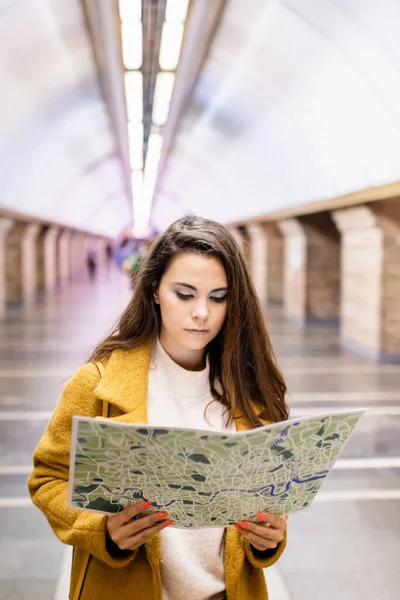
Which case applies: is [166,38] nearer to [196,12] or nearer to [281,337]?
[196,12]

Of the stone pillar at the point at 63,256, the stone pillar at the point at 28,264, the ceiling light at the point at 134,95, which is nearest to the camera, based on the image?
the ceiling light at the point at 134,95

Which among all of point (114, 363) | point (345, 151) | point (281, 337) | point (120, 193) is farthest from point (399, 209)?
point (120, 193)

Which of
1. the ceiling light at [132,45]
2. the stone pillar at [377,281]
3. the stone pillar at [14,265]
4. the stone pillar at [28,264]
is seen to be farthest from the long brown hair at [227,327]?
the stone pillar at [28,264]

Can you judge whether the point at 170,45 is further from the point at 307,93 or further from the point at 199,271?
the point at 199,271

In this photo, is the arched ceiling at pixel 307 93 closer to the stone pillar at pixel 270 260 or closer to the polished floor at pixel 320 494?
the stone pillar at pixel 270 260

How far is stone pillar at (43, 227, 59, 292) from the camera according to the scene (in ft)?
102

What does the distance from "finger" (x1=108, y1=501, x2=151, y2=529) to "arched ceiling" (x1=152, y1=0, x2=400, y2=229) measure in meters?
7.92

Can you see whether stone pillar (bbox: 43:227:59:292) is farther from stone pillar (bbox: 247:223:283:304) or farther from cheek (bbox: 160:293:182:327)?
cheek (bbox: 160:293:182:327)

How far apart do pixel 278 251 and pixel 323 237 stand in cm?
512

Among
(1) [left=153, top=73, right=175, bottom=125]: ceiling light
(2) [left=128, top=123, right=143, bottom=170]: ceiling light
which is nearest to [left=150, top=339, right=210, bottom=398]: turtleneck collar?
(1) [left=153, top=73, right=175, bottom=125]: ceiling light

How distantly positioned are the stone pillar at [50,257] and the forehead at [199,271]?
93.0 ft

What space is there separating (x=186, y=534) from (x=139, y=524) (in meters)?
0.31

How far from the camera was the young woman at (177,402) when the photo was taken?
215 cm

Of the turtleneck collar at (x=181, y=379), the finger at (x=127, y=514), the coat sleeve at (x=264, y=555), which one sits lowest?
the coat sleeve at (x=264, y=555)
